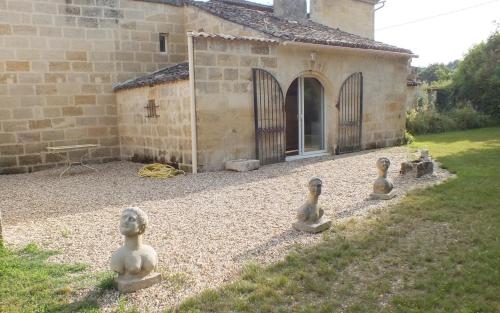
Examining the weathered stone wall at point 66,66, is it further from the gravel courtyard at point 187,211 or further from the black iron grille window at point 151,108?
the black iron grille window at point 151,108

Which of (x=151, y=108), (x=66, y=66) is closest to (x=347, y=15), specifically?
(x=151, y=108)

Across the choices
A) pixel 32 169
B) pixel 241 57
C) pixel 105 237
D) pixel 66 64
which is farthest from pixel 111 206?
pixel 66 64

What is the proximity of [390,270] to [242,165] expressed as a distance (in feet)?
17.3

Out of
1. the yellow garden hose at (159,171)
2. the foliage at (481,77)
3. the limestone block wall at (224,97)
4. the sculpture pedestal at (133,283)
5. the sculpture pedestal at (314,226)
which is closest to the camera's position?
the sculpture pedestal at (133,283)

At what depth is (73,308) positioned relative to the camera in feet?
9.34

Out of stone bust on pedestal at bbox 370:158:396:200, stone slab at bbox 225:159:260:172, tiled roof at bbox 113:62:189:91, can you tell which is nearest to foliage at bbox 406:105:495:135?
stone slab at bbox 225:159:260:172

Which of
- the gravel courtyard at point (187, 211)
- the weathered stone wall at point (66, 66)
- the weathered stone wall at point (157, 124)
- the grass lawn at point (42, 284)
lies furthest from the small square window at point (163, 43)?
the grass lawn at point (42, 284)

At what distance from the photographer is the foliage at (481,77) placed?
19641 millimetres

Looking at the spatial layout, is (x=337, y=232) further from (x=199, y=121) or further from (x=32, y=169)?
(x=32, y=169)

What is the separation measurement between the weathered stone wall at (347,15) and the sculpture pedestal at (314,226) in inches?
559

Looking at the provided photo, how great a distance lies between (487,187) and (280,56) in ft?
17.6

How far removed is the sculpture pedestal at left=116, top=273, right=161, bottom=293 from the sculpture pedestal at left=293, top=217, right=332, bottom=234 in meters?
1.86

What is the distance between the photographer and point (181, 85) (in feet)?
28.1

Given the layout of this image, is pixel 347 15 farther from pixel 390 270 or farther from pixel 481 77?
pixel 390 270
